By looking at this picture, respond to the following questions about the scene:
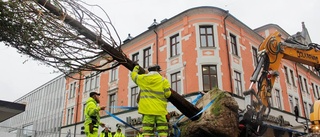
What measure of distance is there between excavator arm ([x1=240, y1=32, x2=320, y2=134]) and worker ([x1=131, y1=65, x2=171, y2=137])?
2.77 meters

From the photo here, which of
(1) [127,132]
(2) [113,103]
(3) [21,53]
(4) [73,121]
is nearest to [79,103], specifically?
(4) [73,121]

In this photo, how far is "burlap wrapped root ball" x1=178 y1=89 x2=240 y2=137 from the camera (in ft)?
21.3

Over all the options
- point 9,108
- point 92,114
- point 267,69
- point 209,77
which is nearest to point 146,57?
point 209,77

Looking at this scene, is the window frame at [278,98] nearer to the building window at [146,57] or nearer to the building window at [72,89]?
the building window at [146,57]

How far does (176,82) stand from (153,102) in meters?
14.0

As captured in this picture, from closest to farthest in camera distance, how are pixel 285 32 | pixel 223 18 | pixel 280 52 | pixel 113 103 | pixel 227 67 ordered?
pixel 280 52
pixel 227 67
pixel 223 18
pixel 113 103
pixel 285 32

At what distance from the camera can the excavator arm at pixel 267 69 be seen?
7055mm

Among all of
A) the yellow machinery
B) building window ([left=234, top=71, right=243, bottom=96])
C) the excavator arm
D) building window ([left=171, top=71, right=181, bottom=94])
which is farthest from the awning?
building window ([left=234, top=71, right=243, bottom=96])

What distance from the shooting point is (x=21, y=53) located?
5332 millimetres

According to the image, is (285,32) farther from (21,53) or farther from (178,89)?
(21,53)

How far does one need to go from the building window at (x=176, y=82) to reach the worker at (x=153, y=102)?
13.5 metres

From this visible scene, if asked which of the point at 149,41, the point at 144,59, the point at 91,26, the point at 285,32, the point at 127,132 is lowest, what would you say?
the point at 127,132

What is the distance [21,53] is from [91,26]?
142cm

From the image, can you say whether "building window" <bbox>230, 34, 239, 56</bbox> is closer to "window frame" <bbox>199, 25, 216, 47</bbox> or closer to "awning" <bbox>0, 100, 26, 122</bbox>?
"window frame" <bbox>199, 25, 216, 47</bbox>
